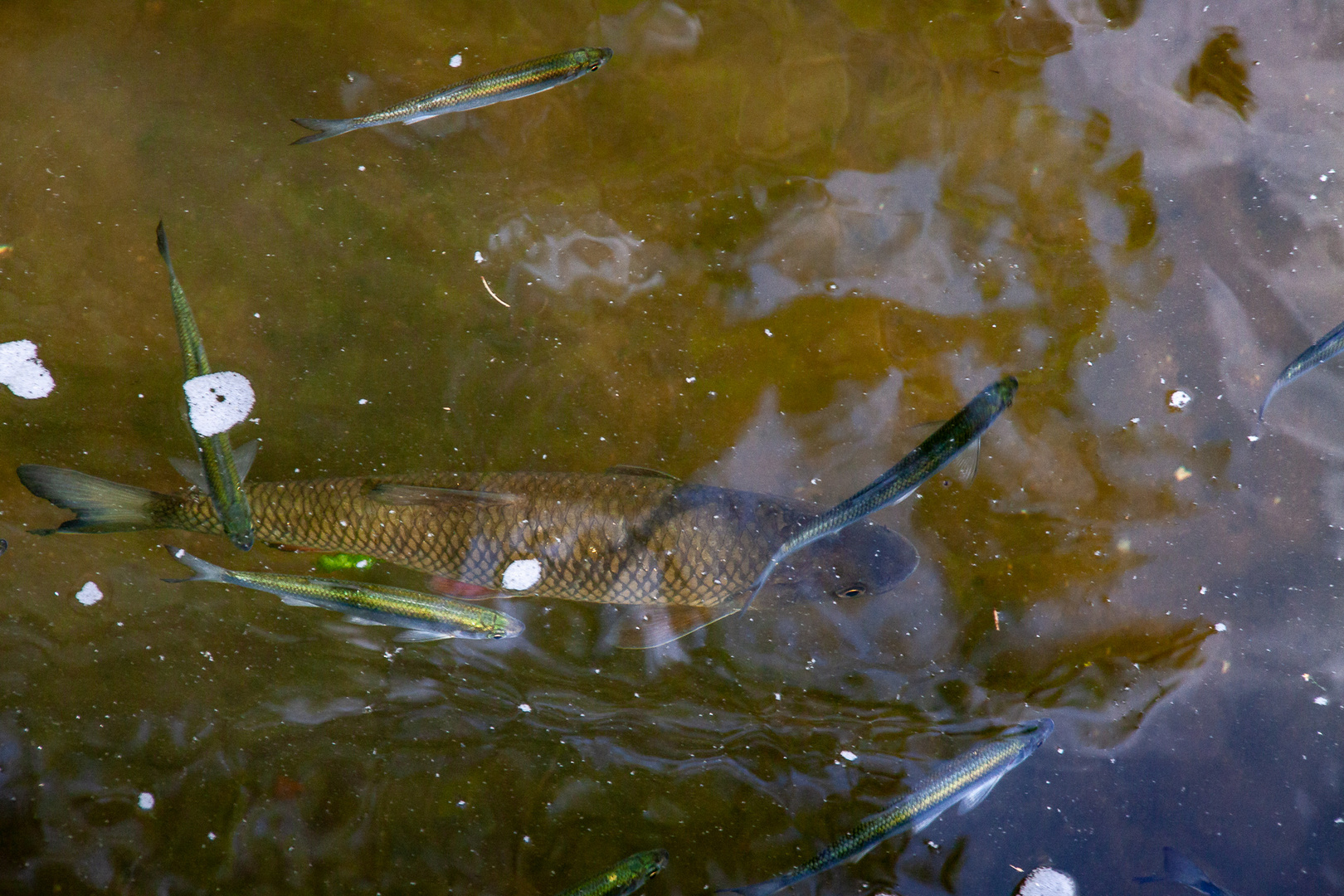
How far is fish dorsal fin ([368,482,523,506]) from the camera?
3391 millimetres

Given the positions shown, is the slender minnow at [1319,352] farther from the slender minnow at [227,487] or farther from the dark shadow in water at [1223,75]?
the slender minnow at [227,487]

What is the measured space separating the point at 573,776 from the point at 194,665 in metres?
2.10

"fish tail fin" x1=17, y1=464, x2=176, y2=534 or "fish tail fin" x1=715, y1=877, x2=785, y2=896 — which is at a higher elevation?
"fish tail fin" x1=17, y1=464, x2=176, y2=534

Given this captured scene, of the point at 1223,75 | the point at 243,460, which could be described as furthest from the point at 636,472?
the point at 1223,75

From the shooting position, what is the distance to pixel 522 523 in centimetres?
340

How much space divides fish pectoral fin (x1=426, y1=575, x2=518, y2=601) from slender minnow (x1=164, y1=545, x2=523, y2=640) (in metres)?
0.54

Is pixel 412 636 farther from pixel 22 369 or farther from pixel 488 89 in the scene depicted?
pixel 22 369

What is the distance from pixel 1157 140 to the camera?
3.69 metres

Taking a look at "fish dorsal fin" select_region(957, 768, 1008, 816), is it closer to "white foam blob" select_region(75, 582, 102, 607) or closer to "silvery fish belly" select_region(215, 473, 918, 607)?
"silvery fish belly" select_region(215, 473, 918, 607)

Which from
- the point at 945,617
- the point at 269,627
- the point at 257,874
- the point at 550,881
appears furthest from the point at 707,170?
the point at 257,874

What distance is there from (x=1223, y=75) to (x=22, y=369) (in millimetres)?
6168

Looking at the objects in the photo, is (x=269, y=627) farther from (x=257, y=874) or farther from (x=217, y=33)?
(x=217, y=33)

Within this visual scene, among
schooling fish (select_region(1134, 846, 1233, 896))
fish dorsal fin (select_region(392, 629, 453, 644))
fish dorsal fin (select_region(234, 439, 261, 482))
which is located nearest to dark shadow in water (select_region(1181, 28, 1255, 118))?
schooling fish (select_region(1134, 846, 1233, 896))

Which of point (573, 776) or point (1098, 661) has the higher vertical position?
point (1098, 661)
